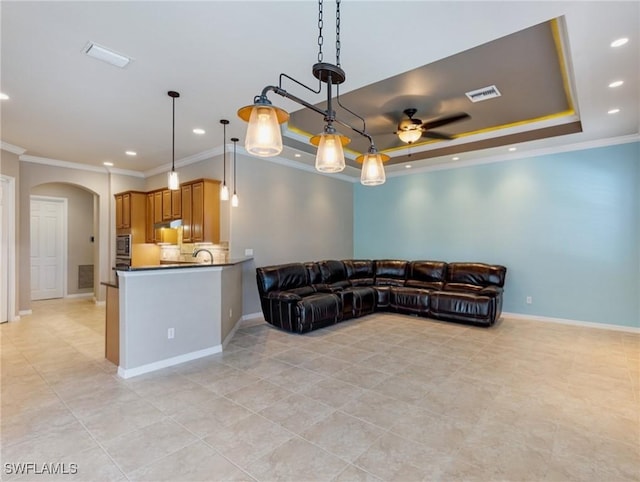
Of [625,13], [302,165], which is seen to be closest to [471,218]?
[302,165]

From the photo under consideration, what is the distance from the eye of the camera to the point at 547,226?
558 centimetres

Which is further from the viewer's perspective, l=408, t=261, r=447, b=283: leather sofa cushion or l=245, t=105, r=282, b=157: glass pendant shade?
l=408, t=261, r=447, b=283: leather sofa cushion

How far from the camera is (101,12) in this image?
226cm

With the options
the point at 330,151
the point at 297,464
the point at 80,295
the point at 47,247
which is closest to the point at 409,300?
the point at 297,464

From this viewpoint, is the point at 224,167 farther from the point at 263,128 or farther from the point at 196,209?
the point at 263,128

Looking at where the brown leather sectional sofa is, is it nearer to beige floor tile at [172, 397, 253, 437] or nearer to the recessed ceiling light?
beige floor tile at [172, 397, 253, 437]

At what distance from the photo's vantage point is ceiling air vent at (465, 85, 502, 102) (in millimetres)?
3689

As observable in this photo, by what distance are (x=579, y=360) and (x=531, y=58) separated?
3.34 m

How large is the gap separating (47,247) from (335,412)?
28.5 ft

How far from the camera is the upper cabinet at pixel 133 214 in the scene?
265 inches

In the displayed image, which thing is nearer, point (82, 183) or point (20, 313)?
point (20, 313)

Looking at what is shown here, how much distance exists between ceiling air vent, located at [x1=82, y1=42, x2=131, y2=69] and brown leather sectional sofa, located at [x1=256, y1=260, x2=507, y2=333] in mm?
3240

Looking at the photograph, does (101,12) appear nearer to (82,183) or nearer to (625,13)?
(625,13)

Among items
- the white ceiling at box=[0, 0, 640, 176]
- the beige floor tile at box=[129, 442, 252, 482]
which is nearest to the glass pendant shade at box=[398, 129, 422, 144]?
the white ceiling at box=[0, 0, 640, 176]
